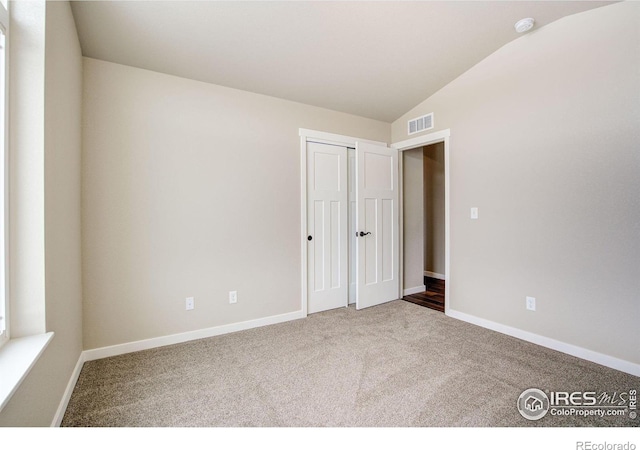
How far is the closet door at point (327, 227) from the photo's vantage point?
11.2 ft

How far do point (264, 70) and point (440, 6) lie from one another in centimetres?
151

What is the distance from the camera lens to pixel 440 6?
7.22 ft

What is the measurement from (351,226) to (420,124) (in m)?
1.51

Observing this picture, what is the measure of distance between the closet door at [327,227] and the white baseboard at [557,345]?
1392 millimetres

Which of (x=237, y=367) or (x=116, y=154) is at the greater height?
(x=116, y=154)

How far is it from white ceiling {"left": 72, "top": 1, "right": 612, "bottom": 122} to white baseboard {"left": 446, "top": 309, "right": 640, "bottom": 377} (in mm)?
2607

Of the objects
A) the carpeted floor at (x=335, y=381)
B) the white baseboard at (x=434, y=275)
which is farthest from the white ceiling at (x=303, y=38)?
the white baseboard at (x=434, y=275)

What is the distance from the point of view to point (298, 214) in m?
3.28

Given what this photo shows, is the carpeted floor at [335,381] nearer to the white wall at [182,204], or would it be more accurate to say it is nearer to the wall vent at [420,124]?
the white wall at [182,204]

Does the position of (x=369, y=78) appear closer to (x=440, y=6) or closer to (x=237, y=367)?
(x=440, y=6)
